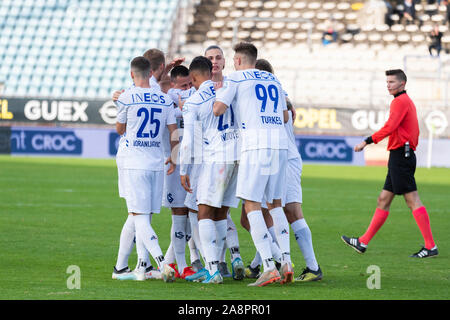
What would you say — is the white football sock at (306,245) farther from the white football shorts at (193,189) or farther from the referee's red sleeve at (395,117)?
the referee's red sleeve at (395,117)

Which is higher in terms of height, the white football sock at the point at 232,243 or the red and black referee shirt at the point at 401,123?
the red and black referee shirt at the point at 401,123

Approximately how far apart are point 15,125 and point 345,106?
10886 millimetres

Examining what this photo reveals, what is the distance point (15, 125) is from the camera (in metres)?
28.2

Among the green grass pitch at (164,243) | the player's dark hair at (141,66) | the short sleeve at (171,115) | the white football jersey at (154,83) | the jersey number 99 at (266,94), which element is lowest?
the green grass pitch at (164,243)

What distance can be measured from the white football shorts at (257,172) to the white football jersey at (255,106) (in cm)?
6

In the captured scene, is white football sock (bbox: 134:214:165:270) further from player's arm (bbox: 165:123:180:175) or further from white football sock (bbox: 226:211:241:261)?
white football sock (bbox: 226:211:241:261)

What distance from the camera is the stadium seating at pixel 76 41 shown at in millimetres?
A: 33406

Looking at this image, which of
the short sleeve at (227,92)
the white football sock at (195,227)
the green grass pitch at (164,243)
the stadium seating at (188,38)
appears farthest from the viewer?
the stadium seating at (188,38)

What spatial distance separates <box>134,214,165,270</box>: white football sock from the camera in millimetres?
7336

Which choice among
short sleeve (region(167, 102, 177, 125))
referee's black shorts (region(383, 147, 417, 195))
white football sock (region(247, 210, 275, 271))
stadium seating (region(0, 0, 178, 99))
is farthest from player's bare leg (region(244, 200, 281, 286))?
stadium seating (region(0, 0, 178, 99))

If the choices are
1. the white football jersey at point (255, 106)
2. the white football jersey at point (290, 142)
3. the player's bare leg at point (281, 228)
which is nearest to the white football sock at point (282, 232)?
the player's bare leg at point (281, 228)

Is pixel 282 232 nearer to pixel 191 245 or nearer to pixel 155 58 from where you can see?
pixel 191 245

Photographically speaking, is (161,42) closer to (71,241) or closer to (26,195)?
(26,195)
